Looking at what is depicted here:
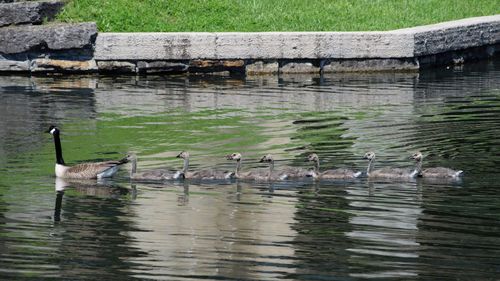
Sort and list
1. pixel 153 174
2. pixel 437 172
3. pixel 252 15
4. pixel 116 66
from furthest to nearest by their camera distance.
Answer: pixel 252 15 → pixel 116 66 → pixel 153 174 → pixel 437 172

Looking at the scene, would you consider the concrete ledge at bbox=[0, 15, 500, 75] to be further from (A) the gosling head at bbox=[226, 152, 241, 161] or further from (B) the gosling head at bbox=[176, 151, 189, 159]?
(B) the gosling head at bbox=[176, 151, 189, 159]

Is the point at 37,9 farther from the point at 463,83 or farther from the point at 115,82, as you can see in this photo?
the point at 463,83

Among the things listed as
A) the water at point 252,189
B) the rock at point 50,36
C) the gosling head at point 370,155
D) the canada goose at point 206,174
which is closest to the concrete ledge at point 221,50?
the rock at point 50,36

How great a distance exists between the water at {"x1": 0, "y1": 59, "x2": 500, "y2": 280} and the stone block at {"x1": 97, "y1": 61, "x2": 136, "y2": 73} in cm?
84

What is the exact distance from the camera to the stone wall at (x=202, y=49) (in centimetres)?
2398

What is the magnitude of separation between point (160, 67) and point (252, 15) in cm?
242

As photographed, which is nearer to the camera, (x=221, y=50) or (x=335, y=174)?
(x=335, y=174)

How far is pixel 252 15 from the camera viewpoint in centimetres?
2570

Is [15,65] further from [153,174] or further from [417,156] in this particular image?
[417,156]

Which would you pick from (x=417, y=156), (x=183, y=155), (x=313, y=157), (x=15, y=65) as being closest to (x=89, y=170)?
Result: (x=183, y=155)

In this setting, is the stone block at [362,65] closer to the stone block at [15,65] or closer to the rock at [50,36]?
the rock at [50,36]

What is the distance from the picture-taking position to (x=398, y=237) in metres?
11.9

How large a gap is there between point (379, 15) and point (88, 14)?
5.98m

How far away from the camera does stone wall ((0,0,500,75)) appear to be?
2398cm
